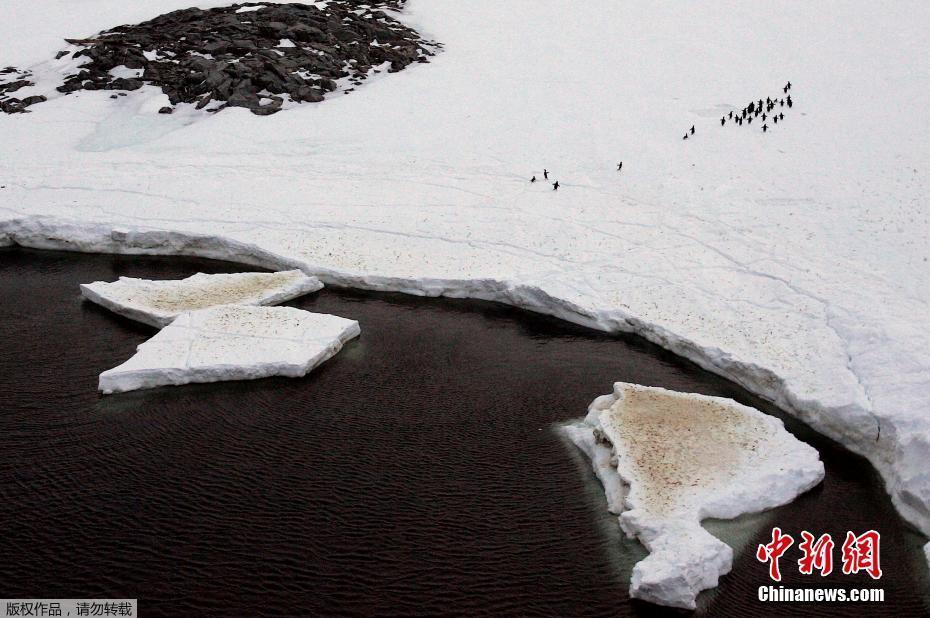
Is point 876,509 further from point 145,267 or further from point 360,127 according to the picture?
point 360,127

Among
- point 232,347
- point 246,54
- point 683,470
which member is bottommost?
point 232,347

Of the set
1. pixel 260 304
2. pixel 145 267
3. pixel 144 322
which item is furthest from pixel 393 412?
pixel 145 267

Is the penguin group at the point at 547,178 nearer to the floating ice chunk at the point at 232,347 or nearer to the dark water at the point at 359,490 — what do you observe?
the dark water at the point at 359,490

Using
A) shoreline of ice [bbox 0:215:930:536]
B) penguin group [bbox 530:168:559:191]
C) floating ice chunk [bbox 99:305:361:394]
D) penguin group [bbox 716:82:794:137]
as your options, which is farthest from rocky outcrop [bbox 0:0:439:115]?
floating ice chunk [bbox 99:305:361:394]

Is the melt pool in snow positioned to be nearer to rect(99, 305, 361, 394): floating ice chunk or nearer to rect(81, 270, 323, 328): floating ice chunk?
rect(99, 305, 361, 394): floating ice chunk

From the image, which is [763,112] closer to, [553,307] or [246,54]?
[553,307]

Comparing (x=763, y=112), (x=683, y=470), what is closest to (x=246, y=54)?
(x=763, y=112)

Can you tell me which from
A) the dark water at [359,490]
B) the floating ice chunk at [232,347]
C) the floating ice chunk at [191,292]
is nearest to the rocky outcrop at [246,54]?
the floating ice chunk at [191,292]
